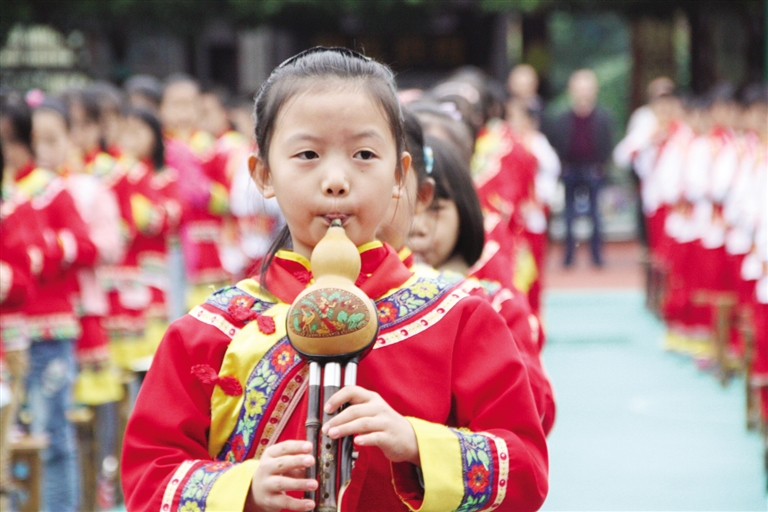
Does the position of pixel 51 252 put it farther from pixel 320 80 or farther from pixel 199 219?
pixel 199 219

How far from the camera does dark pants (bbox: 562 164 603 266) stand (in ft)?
38.8

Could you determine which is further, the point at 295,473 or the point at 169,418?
the point at 169,418

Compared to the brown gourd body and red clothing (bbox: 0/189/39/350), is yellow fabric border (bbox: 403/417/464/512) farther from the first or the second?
red clothing (bbox: 0/189/39/350)

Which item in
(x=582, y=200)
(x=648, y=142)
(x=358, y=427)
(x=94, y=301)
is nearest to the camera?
(x=358, y=427)

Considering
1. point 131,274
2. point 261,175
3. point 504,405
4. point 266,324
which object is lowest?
point 131,274

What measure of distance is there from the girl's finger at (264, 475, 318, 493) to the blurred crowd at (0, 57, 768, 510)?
294 millimetres

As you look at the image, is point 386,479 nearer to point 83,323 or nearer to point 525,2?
point 83,323

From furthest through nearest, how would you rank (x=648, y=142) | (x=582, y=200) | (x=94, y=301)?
1. (x=582, y=200)
2. (x=648, y=142)
3. (x=94, y=301)

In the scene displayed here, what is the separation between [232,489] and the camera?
1505mm

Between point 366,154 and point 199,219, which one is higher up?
point 366,154

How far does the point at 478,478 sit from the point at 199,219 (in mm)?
5776

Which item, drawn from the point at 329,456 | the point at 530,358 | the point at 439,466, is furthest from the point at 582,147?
the point at 329,456

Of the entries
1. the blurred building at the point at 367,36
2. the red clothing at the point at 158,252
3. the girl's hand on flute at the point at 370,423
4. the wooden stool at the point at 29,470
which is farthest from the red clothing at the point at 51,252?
the blurred building at the point at 367,36

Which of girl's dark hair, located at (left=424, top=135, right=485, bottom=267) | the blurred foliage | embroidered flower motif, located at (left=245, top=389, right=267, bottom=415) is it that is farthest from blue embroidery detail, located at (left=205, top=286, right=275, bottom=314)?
the blurred foliage
